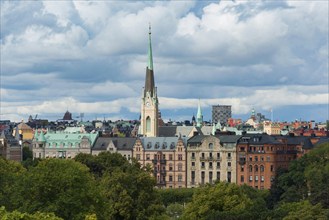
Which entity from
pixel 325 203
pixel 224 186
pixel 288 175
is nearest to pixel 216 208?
pixel 224 186

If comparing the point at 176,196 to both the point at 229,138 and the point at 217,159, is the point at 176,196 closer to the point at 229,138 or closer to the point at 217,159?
the point at 217,159

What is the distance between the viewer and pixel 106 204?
9762 cm

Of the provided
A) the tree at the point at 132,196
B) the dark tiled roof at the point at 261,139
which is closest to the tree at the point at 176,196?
the dark tiled roof at the point at 261,139

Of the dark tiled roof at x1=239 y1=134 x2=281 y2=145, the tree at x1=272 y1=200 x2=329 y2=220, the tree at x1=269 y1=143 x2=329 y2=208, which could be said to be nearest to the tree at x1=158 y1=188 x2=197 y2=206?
the tree at x1=269 y1=143 x2=329 y2=208

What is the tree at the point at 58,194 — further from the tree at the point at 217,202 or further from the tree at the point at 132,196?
the tree at the point at 217,202

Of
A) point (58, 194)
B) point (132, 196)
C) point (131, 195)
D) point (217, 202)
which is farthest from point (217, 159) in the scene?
point (58, 194)

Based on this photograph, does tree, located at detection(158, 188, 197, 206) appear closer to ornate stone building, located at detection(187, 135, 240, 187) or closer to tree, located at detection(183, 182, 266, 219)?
ornate stone building, located at detection(187, 135, 240, 187)

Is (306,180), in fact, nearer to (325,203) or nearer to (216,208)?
(325,203)

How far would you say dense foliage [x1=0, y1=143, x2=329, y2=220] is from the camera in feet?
301

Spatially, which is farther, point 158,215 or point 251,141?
point 251,141

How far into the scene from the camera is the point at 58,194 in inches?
3625

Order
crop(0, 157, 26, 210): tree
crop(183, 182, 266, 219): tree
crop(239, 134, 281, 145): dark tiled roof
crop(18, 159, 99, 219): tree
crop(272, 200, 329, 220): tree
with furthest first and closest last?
crop(239, 134, 281, 145): dark tiled roof < crop(183, 182, 266, 219): tree < crop(272, 200, 329, 220): tree < crop(0, 157, 26, 210): tree < crop(18, 159, 99, 219): tree

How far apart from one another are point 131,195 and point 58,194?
23187mm

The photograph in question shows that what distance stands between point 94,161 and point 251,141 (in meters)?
37.4
